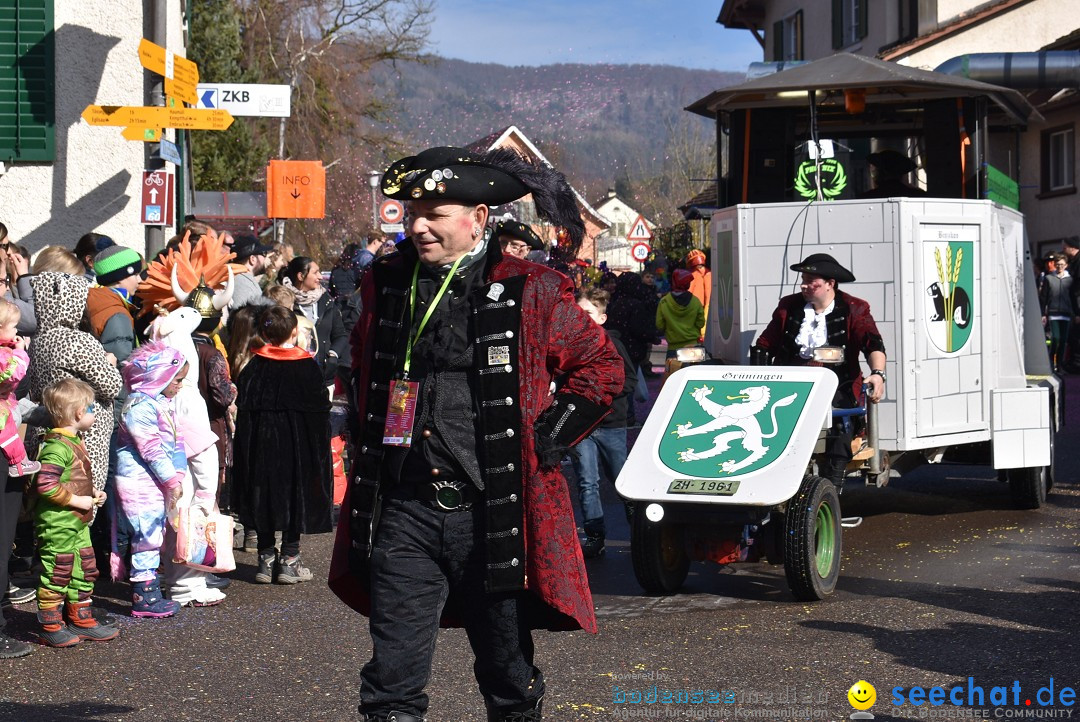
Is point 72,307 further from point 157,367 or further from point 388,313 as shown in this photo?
point 388,313

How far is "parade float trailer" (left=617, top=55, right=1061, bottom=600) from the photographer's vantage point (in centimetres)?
765

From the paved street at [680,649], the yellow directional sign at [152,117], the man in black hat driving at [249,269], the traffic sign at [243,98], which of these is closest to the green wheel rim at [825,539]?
the paved street at [680,649]

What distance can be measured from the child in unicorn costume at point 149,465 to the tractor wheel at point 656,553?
2373 mm

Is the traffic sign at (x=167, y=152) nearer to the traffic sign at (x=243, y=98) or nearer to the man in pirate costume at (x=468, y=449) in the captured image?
the traffic sign at (x=243, y=98)

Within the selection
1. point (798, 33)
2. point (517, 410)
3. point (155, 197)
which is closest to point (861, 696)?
point (517, 410)

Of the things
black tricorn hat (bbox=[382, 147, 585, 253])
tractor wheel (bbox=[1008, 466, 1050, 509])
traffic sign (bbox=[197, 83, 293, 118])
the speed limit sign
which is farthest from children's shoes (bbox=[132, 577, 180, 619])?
the speed limit sign

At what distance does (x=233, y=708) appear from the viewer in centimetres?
586

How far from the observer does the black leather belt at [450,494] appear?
4180 millimetres

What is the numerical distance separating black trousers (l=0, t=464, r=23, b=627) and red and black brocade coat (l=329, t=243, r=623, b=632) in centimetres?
294

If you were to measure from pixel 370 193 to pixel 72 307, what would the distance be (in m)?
41.4

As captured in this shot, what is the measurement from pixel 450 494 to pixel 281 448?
14.7ft

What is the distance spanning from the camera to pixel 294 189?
21.6 meters

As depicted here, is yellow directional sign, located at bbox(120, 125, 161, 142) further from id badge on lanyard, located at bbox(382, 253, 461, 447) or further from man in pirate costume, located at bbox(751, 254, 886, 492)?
id badge on lanyard, located at bbox(382, 253, 461, 447)

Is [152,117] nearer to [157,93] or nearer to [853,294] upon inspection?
[157,93]
